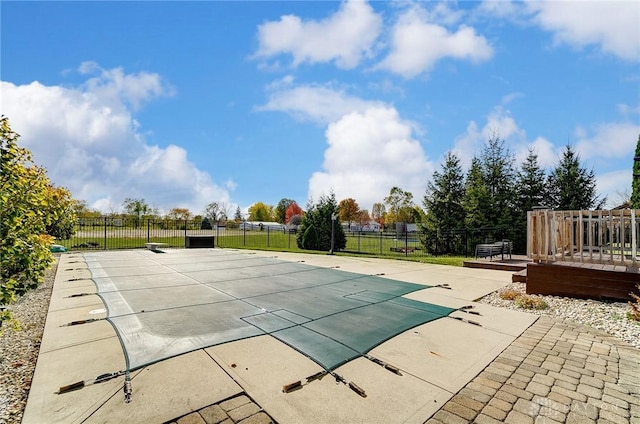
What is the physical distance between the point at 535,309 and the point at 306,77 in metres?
8.35

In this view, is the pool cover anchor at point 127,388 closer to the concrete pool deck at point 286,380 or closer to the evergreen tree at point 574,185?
the concrete pool deck at point 286,380

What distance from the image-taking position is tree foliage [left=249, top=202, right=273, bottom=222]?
72056mm

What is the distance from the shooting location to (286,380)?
2.53 m

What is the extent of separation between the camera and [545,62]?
845 centimetres

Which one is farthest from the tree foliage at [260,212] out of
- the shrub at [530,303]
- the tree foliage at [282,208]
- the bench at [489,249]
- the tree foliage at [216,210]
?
the shrub at [530,303]

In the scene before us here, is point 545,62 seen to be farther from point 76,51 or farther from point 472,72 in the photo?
point 76,51

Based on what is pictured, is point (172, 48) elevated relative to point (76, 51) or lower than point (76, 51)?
elevated

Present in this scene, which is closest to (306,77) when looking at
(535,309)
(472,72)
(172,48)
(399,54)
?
(399,54)

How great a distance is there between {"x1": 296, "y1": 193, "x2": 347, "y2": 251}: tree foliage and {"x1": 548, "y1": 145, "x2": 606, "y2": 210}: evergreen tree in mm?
10415

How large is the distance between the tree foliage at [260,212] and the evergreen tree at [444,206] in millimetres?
59119

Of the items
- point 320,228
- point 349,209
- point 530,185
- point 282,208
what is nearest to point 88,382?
point 320,228

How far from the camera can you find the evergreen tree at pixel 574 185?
13734 millimetres

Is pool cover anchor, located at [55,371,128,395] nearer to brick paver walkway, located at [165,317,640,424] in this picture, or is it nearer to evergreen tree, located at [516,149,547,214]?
brick paver walkway, located at [165,317,640,424]

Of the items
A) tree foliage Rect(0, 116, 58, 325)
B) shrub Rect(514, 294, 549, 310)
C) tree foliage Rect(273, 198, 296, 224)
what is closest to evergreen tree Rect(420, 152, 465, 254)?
shrub Rect(514, 294, 549, 310)
